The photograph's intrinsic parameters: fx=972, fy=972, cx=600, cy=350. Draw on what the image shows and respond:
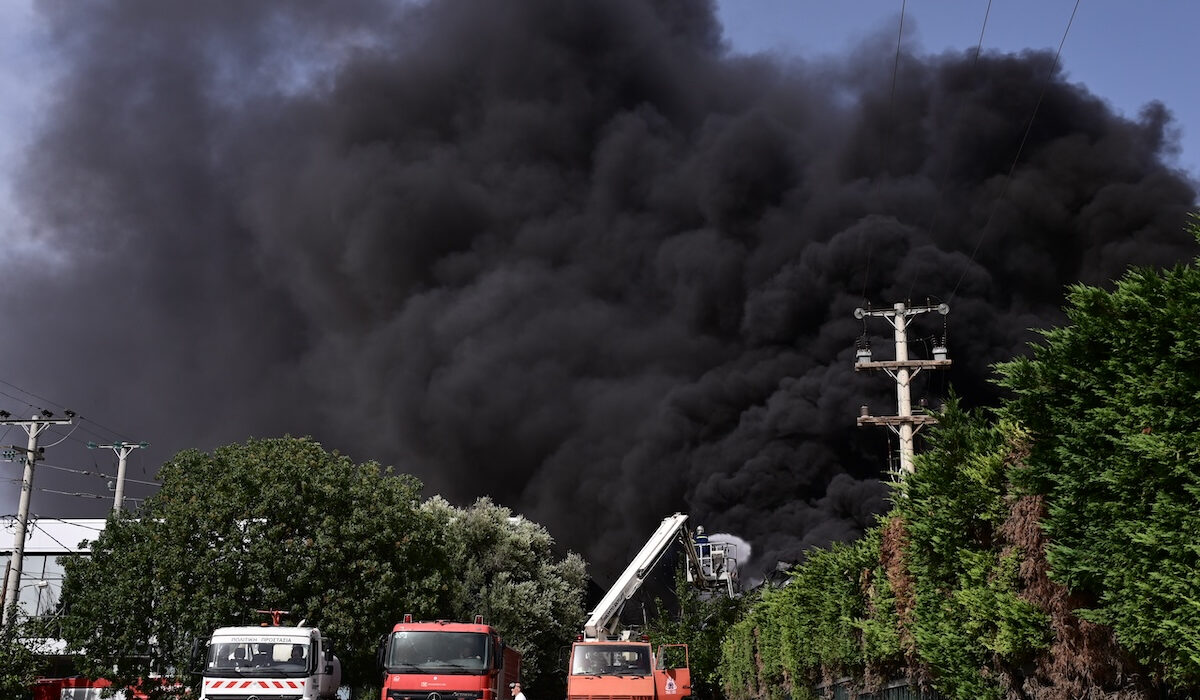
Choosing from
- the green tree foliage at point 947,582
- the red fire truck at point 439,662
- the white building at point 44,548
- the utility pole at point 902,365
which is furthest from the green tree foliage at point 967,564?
the white building at point 44,548

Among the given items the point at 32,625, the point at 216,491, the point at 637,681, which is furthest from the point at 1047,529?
the point at 216,491

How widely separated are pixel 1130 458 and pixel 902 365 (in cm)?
3485

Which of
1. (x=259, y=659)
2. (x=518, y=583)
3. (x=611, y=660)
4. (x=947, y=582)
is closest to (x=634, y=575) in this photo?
(x=518, y=583)

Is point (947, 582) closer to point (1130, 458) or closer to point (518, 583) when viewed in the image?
point (1130, 458)

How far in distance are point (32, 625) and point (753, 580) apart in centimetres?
3234

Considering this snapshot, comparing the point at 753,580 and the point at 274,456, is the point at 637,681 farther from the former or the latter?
the point at 753,580

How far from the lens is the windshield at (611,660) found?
22.1 meters

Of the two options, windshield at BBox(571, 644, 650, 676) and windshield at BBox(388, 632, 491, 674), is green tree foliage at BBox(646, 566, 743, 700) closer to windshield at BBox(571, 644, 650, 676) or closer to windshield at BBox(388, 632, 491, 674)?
windshield at BBox(571, 644, 650, 676)

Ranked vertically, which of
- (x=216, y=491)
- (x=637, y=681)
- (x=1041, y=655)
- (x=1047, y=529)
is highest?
(x=216, y=491)

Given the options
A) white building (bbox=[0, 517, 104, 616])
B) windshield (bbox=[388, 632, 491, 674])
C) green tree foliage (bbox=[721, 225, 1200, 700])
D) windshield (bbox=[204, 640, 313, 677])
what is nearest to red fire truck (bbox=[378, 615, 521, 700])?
windshield (bbox=[388, 632, 491, 674])

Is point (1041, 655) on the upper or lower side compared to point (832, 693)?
upper

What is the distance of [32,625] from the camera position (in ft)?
80.9

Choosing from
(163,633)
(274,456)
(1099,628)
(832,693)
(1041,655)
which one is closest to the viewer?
(1099,628)

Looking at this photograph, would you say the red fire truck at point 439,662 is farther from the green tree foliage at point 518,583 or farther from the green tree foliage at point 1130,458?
the green tree foliage at point 518,583
